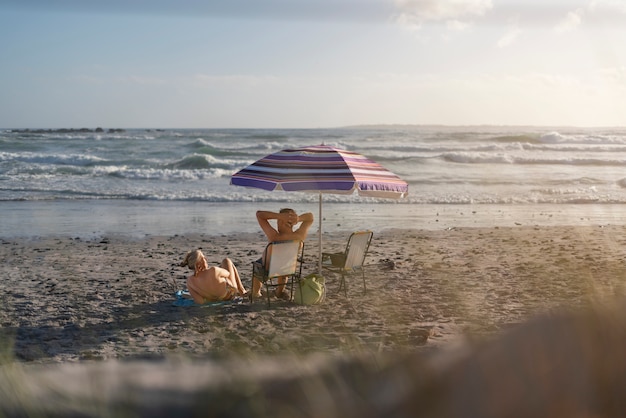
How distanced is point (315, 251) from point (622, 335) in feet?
33.8

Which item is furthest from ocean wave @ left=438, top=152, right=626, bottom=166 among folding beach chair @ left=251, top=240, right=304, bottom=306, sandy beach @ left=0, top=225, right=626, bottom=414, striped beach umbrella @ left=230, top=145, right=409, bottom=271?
folding beach chair @ left=251, top=240, right=304, bottom=306

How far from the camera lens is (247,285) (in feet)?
28.1

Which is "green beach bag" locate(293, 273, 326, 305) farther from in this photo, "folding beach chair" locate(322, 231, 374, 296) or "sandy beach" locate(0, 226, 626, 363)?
"folding beach chair" locate(322, 231, 374, 296)

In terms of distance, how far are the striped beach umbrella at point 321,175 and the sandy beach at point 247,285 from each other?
51.1 inches

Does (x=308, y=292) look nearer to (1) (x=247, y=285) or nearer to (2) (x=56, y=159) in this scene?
(1) (x=247, y=285)

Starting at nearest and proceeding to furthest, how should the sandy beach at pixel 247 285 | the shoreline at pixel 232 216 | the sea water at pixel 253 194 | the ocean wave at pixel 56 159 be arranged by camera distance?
the sandy beach at pixel 247 285 < the shoreline at pixel 232 216 < the sea water at pixel 253 194 < the ocean wave at pixel 56 159

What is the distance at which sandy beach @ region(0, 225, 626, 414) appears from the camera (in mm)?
6125

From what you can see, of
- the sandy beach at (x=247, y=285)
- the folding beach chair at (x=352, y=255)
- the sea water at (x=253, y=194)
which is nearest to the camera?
the sandy beach at (x=247, y=285)

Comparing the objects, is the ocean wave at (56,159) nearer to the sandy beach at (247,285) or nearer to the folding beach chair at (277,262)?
the sandy beach at (247,285)

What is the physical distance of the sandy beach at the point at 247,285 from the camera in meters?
6.12

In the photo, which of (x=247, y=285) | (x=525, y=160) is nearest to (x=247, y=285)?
(x=247, y=285)

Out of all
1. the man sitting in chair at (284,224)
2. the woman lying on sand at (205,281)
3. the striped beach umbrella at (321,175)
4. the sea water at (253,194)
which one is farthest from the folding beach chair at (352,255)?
the sea water at (253,194)

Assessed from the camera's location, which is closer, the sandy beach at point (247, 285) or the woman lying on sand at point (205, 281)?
the sandy beach at point (247, 285)

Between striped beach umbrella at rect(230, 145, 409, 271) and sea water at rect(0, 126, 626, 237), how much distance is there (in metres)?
6.38
